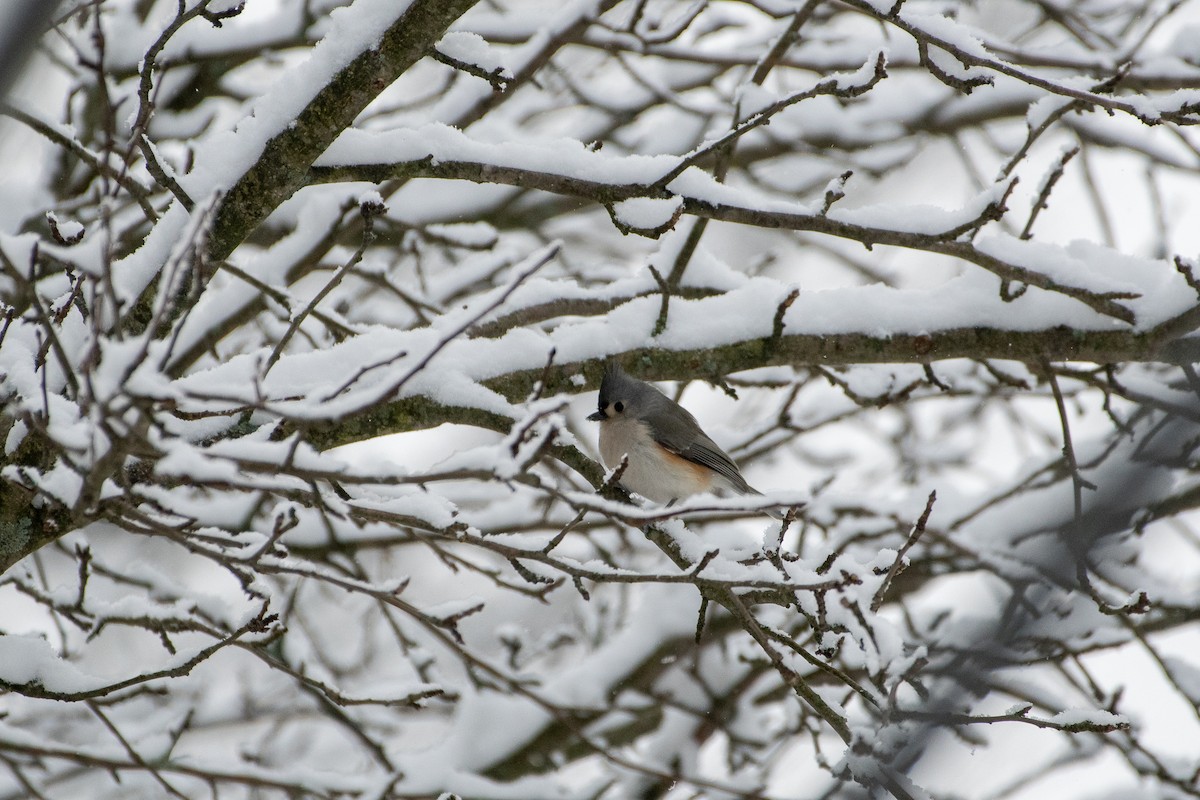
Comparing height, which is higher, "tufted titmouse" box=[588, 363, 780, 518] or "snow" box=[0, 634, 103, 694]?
"tufted titmouse" box=[588, 363, 780, 518]

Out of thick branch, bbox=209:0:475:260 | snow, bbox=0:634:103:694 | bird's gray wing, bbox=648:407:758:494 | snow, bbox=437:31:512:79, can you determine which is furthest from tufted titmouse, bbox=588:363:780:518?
snow, bbox=0:634:103:694

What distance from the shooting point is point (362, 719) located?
6645 mm

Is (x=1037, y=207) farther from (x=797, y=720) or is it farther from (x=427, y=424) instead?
(x=797, y=720)

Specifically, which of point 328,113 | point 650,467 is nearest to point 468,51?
point 328,113

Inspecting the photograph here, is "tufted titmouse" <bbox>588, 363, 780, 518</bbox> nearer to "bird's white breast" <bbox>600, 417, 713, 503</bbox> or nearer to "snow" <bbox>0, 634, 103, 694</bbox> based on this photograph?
"bird's white breast" <bbox>600, 417, 713, 503</bbox>

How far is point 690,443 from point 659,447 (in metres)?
0.15

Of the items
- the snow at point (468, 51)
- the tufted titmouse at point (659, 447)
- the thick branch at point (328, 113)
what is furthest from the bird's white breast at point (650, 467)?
the thick branch at point (328, 113)

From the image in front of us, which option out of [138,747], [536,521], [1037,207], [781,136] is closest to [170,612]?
[138,747]

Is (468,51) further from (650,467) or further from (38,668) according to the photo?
(650,467)

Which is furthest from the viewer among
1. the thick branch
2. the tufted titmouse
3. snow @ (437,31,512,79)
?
the tufted titmouse

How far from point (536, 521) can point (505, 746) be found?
142 cm


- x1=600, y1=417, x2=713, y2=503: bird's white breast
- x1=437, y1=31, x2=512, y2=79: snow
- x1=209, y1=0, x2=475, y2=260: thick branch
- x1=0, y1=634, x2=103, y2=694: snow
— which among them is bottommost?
x1=0, y1=634, x2=103, y2=694: snow

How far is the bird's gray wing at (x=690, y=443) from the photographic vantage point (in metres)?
5.25

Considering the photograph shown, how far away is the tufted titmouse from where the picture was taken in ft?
17.2
